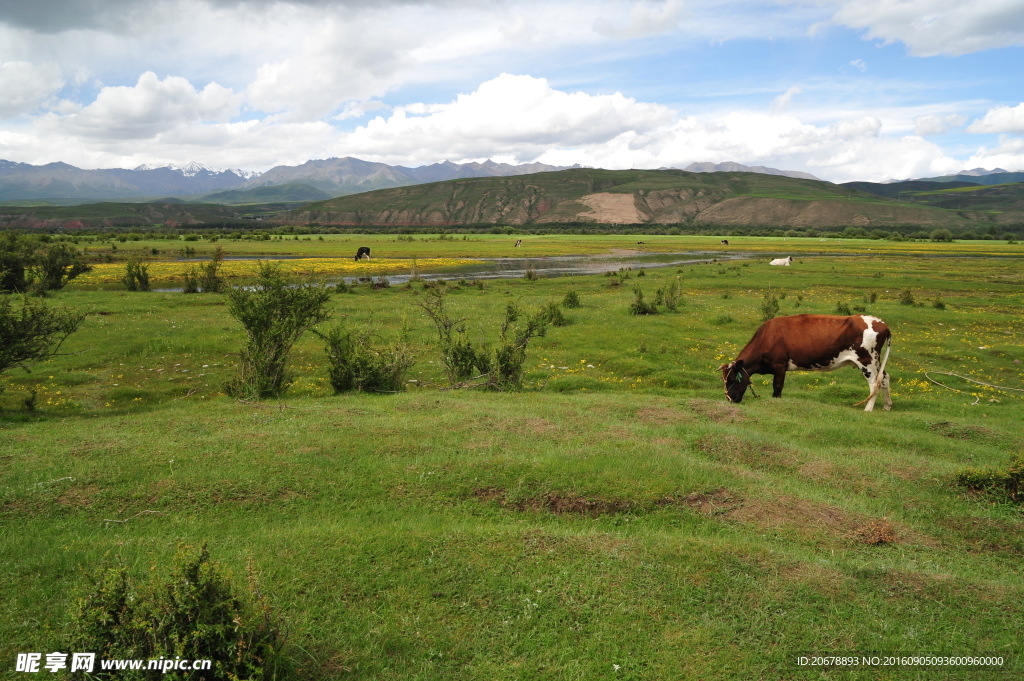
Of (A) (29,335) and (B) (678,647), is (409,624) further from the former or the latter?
(A) (29,335)

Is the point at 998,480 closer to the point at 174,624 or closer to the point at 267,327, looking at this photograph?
the point at 174,624

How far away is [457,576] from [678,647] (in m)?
2.57

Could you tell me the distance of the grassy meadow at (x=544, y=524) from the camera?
5.92 meters

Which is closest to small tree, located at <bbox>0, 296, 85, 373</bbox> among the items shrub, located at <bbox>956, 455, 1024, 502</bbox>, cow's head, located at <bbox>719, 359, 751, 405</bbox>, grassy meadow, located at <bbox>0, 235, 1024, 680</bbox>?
grassy meadow, located at <bbox>0, 235, 1024, 680</bbox>

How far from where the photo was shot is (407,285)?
48.2m

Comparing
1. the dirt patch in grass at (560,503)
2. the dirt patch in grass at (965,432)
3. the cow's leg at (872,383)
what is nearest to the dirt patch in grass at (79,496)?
the dirt patch in grass at (560,503)

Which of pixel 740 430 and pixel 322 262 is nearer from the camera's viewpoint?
pixel 740 430

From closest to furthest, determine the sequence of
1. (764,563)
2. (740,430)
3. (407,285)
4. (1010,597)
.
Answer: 1. (1010,597)
2. (764,563)
3. (740,430)
4. (407,285)

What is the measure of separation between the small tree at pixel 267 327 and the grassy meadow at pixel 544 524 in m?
1.75

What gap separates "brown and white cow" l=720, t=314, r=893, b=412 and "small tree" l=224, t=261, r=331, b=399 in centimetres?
1261

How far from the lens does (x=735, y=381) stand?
663 inches

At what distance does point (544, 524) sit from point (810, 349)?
479 inches

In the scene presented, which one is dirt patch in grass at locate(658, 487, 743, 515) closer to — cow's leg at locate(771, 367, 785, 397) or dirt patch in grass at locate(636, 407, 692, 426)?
dirt patch in grass at locate(636, 407, 692, 426)

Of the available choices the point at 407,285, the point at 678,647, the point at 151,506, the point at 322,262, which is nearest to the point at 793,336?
the point at 678,647
